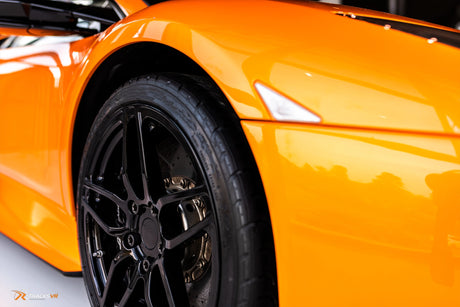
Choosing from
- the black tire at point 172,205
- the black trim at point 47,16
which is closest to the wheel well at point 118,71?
the black tire at point 172,205

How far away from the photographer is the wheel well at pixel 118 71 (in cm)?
136

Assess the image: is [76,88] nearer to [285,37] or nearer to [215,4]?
[215,4]

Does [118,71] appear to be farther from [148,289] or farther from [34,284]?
[34,284]

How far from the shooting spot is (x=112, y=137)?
4.52 ft

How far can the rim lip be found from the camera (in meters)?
1.06

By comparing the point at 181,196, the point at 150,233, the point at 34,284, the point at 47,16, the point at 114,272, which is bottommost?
the point at 34,284

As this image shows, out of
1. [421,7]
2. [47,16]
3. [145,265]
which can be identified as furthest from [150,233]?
[421,7]

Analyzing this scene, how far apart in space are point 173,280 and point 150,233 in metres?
0.12

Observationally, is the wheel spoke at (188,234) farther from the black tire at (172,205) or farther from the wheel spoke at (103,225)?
the wheel spoke at (103,225)

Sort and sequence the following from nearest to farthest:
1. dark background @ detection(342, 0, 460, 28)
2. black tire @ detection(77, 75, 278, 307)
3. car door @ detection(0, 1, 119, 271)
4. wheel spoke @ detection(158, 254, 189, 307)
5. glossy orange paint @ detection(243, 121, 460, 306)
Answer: glossy orange paint @ detection(243, 121, 460, 306), black tire @ detection(77, 75, 278, 307), wheel spoke @ detection(158, 254, 189, 307), car door @ detection(0, 1, 119, 271), dark background @ detection(342, 0, 460, 28)

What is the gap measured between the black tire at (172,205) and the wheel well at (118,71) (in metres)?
0.11

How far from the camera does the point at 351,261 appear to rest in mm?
890
